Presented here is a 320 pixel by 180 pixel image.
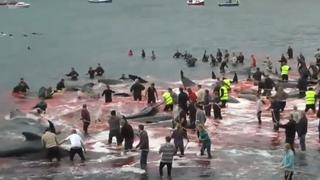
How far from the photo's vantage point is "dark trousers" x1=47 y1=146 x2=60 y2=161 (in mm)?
29172

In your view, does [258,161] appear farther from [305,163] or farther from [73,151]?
[73,151]

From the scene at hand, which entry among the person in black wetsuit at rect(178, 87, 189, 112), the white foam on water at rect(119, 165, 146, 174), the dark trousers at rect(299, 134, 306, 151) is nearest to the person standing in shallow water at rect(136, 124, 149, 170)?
the white foam on water at rect(119, 165, 146, 174)

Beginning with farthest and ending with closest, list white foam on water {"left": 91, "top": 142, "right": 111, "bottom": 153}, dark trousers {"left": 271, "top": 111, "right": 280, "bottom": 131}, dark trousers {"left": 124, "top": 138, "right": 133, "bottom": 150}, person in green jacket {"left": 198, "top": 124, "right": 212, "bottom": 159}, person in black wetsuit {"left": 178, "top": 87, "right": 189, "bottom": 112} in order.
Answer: person in black wetsuit {"left": 178, "top": 87, "right": 189, "bottom": 112} → dark trousers {"left": 271, "top": 111, "right": 280, "bottom": 131} → white foam on water {"left": 91, "top": 142, "right": 111, "bottom": 153} → dark trousers {"left": 124, "top": 138, "right": 133, "bottom": 150} → person in green jacket {"left": 198, "top": 124, "right": 212, "bottom": 159}

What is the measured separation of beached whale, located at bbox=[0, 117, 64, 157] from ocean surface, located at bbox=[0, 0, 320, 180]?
757mm

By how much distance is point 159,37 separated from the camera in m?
129

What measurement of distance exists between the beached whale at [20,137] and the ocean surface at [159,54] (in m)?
0.76

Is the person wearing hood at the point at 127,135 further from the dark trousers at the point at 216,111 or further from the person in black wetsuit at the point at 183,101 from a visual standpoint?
the dark trousers at the point at 216,111

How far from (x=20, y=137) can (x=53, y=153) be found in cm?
491

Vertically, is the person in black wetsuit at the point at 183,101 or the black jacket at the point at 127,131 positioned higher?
the person in black wetsuit at the point at 183,101

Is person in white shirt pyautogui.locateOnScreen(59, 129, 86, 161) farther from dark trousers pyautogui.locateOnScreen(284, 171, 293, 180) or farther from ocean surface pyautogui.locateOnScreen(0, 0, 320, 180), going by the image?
dark trousers pyautogui.locateOnScreen(284, 171, 293, 180)

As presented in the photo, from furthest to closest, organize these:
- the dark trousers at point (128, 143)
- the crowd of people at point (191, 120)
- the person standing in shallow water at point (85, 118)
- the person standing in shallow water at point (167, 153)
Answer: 1. the person standing in shallow water at point (85, 118)
2. the dark trousers at point (128, 143)
3. the crowd of people at point (191, 120)
4. the person standing in shallow water at point (167, 153)

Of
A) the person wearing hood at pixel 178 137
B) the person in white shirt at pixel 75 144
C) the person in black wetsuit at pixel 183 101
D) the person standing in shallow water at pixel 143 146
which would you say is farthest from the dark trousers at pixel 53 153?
the person in black wetsuit at pixel 183 101

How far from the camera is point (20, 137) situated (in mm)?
33656

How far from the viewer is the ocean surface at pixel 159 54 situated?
93.2 feet
